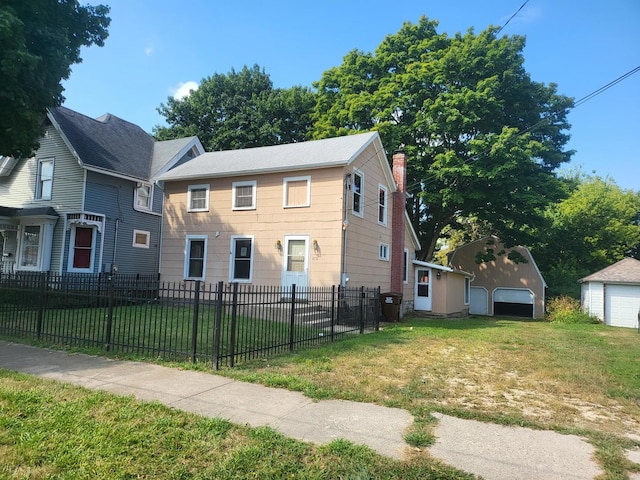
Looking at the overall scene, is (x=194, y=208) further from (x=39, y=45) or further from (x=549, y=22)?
(x=549, y=22)

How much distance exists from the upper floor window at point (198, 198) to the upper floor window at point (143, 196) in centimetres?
380

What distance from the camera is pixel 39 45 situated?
38.9ft

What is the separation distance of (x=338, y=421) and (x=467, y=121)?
19596mm

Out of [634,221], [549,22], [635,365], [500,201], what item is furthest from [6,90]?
[634,221]

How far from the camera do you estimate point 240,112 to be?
101 ft

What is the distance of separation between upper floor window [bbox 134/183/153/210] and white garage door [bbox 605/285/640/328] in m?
26.0

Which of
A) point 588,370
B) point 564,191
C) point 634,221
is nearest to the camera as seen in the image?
point 588,370

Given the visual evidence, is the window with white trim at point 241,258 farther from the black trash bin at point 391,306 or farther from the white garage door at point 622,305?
the white garage door at point 622,305

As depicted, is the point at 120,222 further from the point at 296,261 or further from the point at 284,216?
the point at 296,261

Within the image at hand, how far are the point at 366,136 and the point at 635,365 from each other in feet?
37.8

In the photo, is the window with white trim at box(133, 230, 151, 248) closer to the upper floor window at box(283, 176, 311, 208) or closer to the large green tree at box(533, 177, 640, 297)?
the upper floor window at box(283, 176, 311, 208)

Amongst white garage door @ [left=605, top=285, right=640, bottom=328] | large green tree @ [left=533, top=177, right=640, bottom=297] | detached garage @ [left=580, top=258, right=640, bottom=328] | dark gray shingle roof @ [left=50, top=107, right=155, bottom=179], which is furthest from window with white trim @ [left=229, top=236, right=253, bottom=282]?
large green tree @ [left=533, top=177, right=640, bottom=297]

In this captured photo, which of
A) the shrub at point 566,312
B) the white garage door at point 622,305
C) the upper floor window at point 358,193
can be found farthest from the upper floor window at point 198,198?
the white garage door at point 622,305

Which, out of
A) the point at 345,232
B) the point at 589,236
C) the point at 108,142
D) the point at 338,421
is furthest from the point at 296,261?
the point at 589,236
